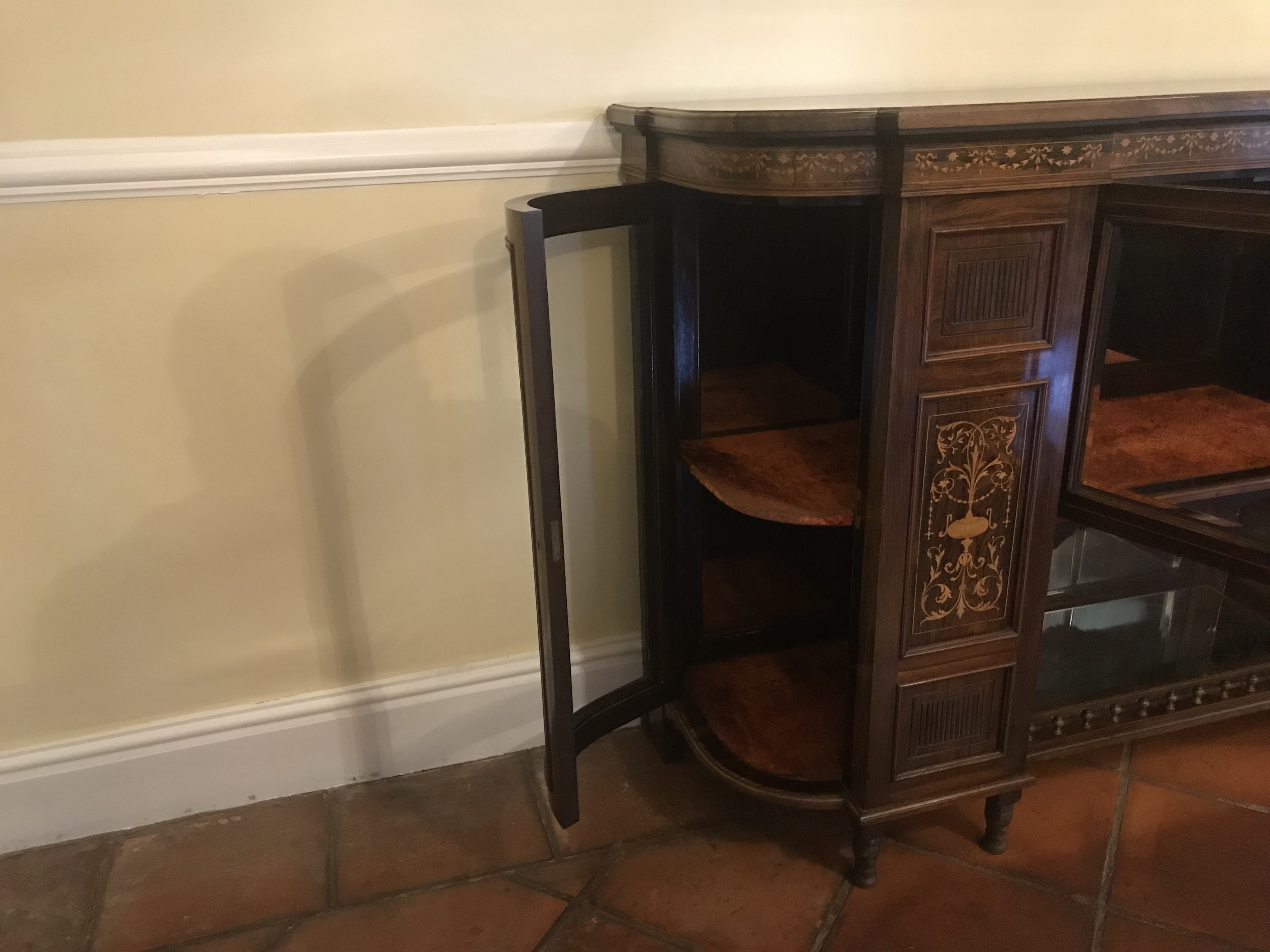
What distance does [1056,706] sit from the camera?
1478 millimetres

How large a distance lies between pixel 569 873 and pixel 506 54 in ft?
3.96

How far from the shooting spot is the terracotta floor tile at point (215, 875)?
1.40 metres

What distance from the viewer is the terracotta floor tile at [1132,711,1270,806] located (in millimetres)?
1612

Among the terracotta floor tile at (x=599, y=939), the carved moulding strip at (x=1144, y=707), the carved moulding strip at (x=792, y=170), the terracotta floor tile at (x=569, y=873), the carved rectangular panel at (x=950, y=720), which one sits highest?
the carved moulding strip at (x=792, y=170)

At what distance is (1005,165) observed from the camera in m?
1.05

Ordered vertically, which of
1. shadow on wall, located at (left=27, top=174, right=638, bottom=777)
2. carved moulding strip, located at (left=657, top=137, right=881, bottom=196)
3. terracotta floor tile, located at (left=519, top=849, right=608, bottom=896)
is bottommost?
terracotta floor tile, located at (left=519, top=849, right=608, bottom=896)

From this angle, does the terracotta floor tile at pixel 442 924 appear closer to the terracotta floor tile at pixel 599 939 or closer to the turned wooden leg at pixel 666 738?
the terracotta floor tile at pixel 599 939

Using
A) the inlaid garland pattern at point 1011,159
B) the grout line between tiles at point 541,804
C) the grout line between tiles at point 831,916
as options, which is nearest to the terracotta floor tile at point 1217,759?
the grout line between tiles at point 831,916

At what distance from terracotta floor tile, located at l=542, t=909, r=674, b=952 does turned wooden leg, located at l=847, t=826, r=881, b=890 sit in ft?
0.96

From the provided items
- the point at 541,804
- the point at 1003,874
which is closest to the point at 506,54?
the point at 541,804

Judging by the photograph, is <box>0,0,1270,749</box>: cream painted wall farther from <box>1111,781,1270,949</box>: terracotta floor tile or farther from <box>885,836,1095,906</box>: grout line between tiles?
<box>1111,781,1270,949</box>: terracotta floor tile

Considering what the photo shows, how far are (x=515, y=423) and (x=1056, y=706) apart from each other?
37.3 inches

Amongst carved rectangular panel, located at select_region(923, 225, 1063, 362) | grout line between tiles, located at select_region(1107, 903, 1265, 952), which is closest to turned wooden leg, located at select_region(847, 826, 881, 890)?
grout line between tiles, located at select_region(1107, 903, 1265, 952)

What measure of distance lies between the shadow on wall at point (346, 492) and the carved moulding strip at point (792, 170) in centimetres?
41
